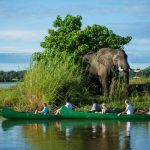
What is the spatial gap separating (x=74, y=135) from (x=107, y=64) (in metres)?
15.2

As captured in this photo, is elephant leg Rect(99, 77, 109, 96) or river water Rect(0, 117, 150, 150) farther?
elephant leg Rect(99, 77, 109, 96)

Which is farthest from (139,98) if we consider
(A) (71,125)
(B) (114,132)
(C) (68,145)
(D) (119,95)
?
(C) (68,145)

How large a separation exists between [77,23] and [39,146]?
863 inches

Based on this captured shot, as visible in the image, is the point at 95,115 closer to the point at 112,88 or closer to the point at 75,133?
the point at 75,133

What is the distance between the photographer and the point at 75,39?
3912 centimetres

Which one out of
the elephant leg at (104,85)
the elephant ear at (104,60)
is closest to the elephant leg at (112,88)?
the elephant leg at (104,85)

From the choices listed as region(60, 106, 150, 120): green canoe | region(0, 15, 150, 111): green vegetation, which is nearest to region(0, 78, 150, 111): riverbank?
region(0, 15, 150, 111): green vegetation

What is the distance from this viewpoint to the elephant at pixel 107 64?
36.8m

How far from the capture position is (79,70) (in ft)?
123

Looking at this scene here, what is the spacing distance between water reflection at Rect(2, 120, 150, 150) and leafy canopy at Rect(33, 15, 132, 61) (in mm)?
10474

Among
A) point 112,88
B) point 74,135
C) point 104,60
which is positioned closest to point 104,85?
point 104,60

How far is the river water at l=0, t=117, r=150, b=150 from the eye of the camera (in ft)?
65.0

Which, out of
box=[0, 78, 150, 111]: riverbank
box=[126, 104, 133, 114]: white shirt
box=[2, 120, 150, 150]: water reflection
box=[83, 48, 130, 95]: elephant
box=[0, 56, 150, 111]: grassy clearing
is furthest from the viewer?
box=[83, 48, 130, 95]: elephant

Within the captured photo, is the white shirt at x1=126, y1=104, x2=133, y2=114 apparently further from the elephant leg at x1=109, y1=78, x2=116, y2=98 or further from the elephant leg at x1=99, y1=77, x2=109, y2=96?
the elephant leg at x1=99, y1=77, x2=109, y2=96
